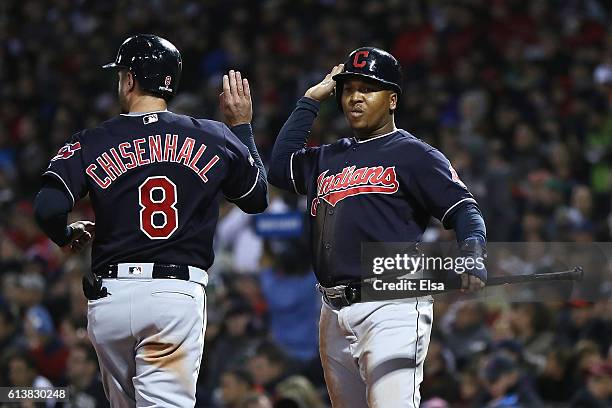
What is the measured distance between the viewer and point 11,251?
33.3ft

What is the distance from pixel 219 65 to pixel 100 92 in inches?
61.4

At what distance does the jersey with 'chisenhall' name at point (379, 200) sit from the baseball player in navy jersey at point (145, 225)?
0.45m

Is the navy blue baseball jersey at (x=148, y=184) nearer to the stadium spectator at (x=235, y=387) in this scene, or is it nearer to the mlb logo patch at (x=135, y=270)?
the mlb logo patch at (x=135, y=270)

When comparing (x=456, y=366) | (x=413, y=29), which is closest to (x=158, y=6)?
(x=413, y=29)

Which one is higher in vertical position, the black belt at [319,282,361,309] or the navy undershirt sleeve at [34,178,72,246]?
the navy undershirt sleeve at [34,178,72,246]

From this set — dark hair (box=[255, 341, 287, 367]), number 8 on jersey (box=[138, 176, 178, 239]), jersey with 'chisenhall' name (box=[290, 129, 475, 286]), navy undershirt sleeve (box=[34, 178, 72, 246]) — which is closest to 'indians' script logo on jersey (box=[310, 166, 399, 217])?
jersey with 'chisenhall' name (box=[290, 129, 475, 286])

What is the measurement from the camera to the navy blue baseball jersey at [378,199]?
441cm

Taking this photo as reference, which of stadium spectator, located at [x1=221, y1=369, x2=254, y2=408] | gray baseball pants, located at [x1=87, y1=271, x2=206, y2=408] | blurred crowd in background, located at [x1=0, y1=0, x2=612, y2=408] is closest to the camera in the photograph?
gray baseball pants, located at [x1=87, y1=271, x2=206, y2=408]

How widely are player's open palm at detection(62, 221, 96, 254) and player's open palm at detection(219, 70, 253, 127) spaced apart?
76 cm

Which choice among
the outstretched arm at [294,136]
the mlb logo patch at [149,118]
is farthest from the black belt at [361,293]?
the mlb logo patch at [149,118]

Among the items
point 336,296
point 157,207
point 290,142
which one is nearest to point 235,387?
point 290,142

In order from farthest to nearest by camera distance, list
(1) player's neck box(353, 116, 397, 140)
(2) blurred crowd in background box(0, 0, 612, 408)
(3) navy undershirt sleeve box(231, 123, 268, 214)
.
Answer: (2) blurred crowd in background box(0, 0, 612, 408) < (1) player's neck box(353, 116, 397, 140) < (3) navy undershirt sleeve box(231, 123, 268, 214)

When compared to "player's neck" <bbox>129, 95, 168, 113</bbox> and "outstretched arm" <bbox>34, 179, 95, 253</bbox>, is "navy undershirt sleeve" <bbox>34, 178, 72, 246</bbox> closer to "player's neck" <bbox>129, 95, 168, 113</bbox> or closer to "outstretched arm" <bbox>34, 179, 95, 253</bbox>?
"outstretched arm" <bbox>34, 179, 95, 253</bbox>

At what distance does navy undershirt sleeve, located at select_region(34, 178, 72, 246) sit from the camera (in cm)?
420
